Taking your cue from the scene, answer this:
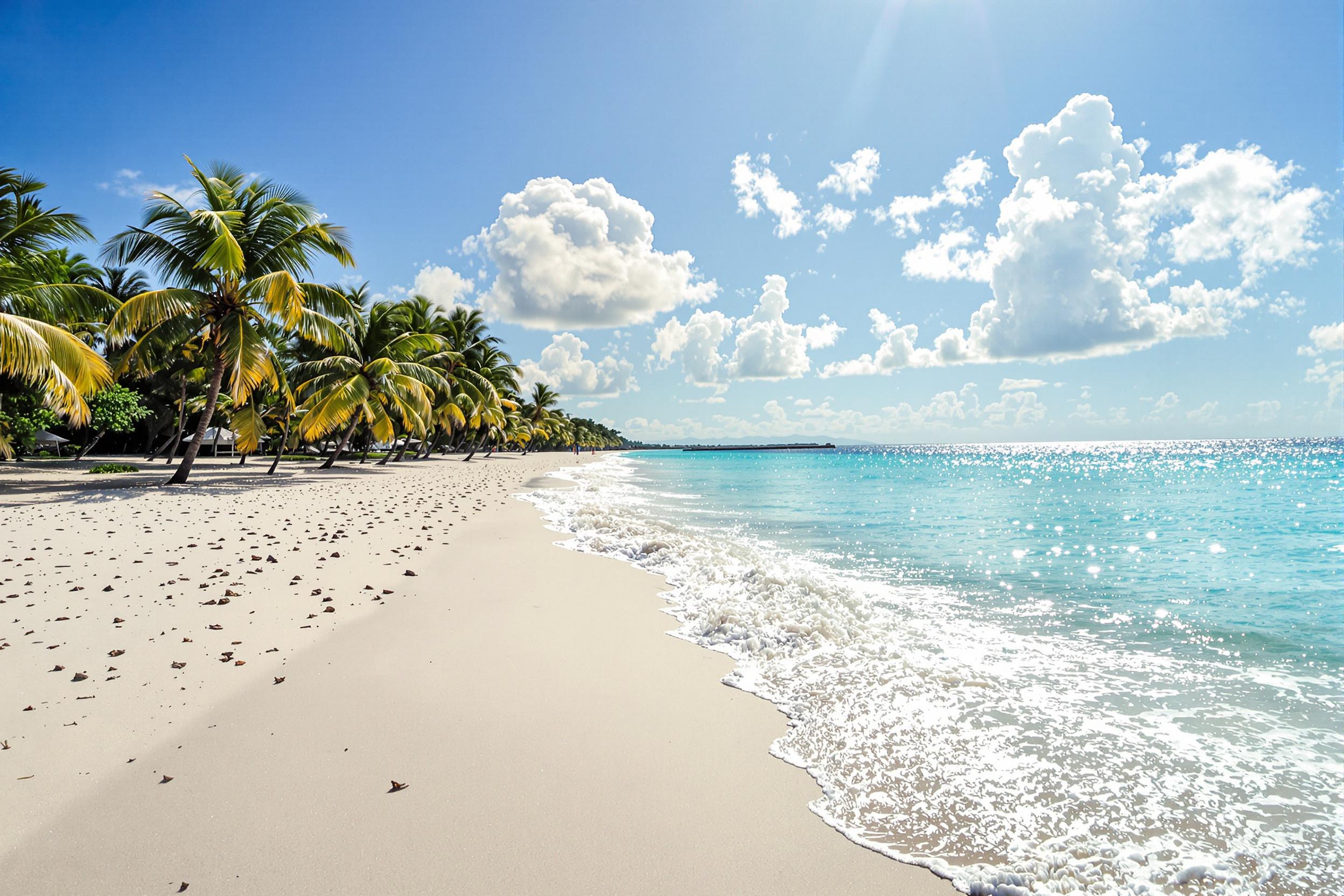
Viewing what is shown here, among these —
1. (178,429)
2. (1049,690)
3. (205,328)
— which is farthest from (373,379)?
(1049,690)

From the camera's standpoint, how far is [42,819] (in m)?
2.60

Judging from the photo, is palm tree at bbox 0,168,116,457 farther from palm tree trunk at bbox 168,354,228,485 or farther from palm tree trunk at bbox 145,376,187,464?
palm tree trunk at bbox 145,376,187,464

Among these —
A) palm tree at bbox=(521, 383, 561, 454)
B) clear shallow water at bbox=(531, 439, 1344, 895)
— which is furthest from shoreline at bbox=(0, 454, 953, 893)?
palm tree at bbox=(521, 383, 561, 454)

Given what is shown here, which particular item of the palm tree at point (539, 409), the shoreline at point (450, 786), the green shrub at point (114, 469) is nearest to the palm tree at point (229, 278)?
the green shrub at point (114, 469)

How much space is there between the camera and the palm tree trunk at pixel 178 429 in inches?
1072

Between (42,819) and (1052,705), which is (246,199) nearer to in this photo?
(42,819)

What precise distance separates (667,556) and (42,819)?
7.02 metres

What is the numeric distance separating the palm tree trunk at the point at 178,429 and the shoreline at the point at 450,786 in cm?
2939

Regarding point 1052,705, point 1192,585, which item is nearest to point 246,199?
point 1052,705

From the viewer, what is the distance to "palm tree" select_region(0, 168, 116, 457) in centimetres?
1109

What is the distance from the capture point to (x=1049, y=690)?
4.39m

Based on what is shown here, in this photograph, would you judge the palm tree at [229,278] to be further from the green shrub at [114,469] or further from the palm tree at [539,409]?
the palm tree at [539,409]

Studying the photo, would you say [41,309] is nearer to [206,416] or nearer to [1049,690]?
[206,416]

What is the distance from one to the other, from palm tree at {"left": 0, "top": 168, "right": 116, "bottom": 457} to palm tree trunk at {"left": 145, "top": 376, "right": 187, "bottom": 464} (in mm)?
9682
